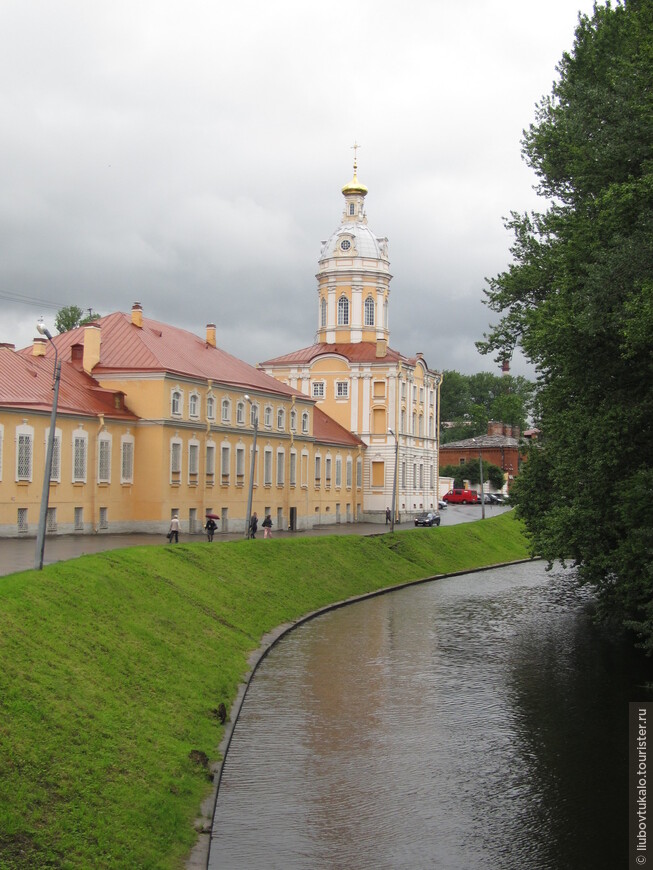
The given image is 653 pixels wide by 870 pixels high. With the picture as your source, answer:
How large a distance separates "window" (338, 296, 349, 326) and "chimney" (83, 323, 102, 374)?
36.5 metres

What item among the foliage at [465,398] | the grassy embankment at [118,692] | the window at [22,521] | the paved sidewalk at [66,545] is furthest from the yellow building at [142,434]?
the foliage at [465,398]

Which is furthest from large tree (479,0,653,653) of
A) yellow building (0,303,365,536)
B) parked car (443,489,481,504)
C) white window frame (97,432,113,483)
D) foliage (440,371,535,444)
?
foliage (440,371,535,444)

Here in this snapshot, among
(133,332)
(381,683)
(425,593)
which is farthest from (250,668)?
(133,332)

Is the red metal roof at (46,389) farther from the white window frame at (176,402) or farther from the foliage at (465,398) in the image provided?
the foliage at (465,398)

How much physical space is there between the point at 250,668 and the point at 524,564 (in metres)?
38.4

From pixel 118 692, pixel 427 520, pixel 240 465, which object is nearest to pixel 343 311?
pixel 427 520

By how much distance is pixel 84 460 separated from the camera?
47.8 metres

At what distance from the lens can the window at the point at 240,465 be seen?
58.7m

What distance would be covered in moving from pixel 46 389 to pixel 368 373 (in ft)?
131

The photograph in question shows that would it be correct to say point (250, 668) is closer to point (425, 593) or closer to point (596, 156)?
point (596, 156)

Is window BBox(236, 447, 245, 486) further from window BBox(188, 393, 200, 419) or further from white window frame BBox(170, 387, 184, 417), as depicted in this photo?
white window frame BBox(170, 387, 184, 417)

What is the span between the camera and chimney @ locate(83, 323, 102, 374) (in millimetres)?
53344

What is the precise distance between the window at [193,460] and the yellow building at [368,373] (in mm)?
28795

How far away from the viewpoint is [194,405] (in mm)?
54750
